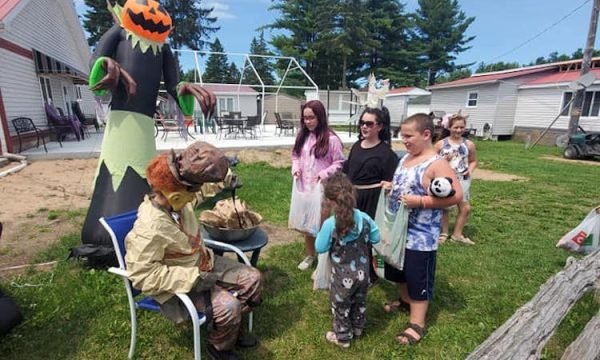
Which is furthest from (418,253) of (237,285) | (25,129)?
(25,129)

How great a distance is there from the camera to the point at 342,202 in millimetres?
2189

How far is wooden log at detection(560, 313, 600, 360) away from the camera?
2023 millimetres

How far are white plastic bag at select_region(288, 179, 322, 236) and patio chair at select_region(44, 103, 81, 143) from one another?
10632 mm

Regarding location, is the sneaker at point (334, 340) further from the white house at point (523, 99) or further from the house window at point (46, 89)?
the white house at point (523, 99)

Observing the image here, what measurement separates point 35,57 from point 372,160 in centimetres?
1242

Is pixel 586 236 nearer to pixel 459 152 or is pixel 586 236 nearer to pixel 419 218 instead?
pixel 459 152

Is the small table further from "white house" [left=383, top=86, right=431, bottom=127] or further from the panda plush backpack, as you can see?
"white house" [left=383, top=86, right=431, bottom=127]

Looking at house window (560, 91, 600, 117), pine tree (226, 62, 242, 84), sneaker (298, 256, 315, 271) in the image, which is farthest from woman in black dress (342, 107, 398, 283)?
pine tree (226, 62, 242, 84)

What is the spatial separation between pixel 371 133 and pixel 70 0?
16.6 meters

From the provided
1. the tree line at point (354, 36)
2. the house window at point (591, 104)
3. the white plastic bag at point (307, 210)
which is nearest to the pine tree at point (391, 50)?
the tree line at point (354, 36)

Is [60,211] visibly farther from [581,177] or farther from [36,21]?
[581,177]

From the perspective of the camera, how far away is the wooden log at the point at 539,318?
1773 millimetres

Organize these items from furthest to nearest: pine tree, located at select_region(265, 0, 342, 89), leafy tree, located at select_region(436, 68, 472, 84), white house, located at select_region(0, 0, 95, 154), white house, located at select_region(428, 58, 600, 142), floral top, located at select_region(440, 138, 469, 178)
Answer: leafy tree, located at select_region(436, 68, 472, 84) → pine tree, located at select_region(265, 0, 342, 89) → white house, located at select_region(428, 58, 600, 142) → white house, located at select_region(0, 0, 95, 154) → floral top, located at select_region(440, 138, 469, 178)

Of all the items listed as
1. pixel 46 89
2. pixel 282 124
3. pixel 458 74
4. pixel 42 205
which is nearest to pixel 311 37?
pixel 458 74
